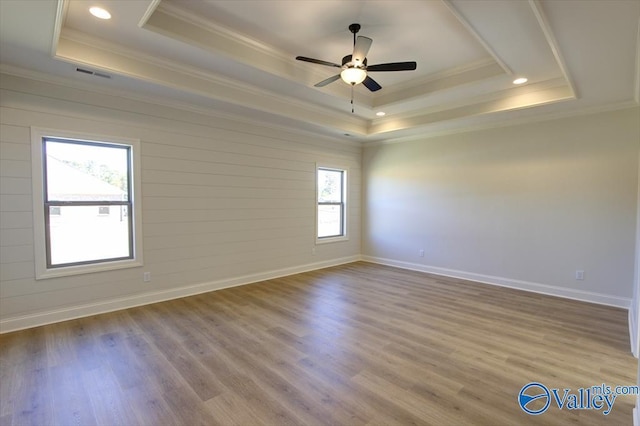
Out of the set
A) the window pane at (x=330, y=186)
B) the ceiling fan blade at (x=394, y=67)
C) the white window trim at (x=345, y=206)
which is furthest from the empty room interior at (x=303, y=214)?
the window pane at (x=330, y=186)

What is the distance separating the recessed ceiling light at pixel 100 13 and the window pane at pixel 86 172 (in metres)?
1.67

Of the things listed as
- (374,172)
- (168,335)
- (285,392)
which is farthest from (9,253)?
(374,172)

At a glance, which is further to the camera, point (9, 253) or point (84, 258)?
point (84, 258)

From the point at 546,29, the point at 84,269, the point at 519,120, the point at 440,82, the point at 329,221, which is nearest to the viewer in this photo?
the point at 546,29

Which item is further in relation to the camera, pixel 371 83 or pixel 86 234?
pixel 86 234

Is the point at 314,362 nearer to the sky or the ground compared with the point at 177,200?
nearer to the ground

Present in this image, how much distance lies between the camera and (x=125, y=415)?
2.04 m

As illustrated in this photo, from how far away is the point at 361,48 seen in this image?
3.03 m

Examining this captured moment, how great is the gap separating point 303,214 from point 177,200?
96.4 inches

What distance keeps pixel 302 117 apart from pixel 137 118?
2.43 meters

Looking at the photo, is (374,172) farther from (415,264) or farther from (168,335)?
(168,335)

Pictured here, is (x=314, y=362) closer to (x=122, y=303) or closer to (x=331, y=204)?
(x=122, y=303)

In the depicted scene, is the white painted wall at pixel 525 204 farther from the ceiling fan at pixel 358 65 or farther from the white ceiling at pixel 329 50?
the ceiling fan at pixel 358 65

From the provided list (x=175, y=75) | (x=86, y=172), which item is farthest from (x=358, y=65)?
(x=86, y=172)
